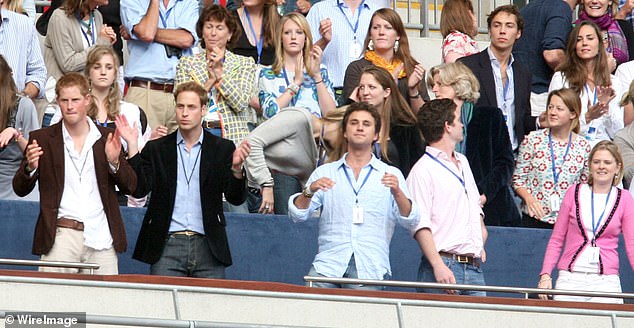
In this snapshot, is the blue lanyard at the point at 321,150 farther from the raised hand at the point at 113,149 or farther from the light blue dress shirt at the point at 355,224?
the raised hand at the point at 113,149

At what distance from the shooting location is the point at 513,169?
12062mm

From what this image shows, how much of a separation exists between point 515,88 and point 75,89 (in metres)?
4.54

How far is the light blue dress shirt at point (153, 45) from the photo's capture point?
42.0 ft

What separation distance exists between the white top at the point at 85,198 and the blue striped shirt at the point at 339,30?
382cm

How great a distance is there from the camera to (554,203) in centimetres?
1198

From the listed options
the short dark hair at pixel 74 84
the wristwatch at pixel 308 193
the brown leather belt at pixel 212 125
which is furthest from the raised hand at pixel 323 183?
→ the brown leather belt at pixel 212 125

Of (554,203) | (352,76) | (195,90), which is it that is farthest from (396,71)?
(195,90)

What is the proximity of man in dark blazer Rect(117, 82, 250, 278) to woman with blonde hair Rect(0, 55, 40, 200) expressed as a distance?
3.42ft

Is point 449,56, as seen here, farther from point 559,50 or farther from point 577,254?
point 577,254

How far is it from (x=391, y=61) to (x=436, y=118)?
2.70 metres

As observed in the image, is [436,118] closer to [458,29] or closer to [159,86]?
[159,86]

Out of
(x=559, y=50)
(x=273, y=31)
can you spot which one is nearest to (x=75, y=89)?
(x=273, y=31)

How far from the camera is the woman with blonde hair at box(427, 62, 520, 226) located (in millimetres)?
11789

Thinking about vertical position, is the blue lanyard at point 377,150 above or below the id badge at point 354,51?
below
